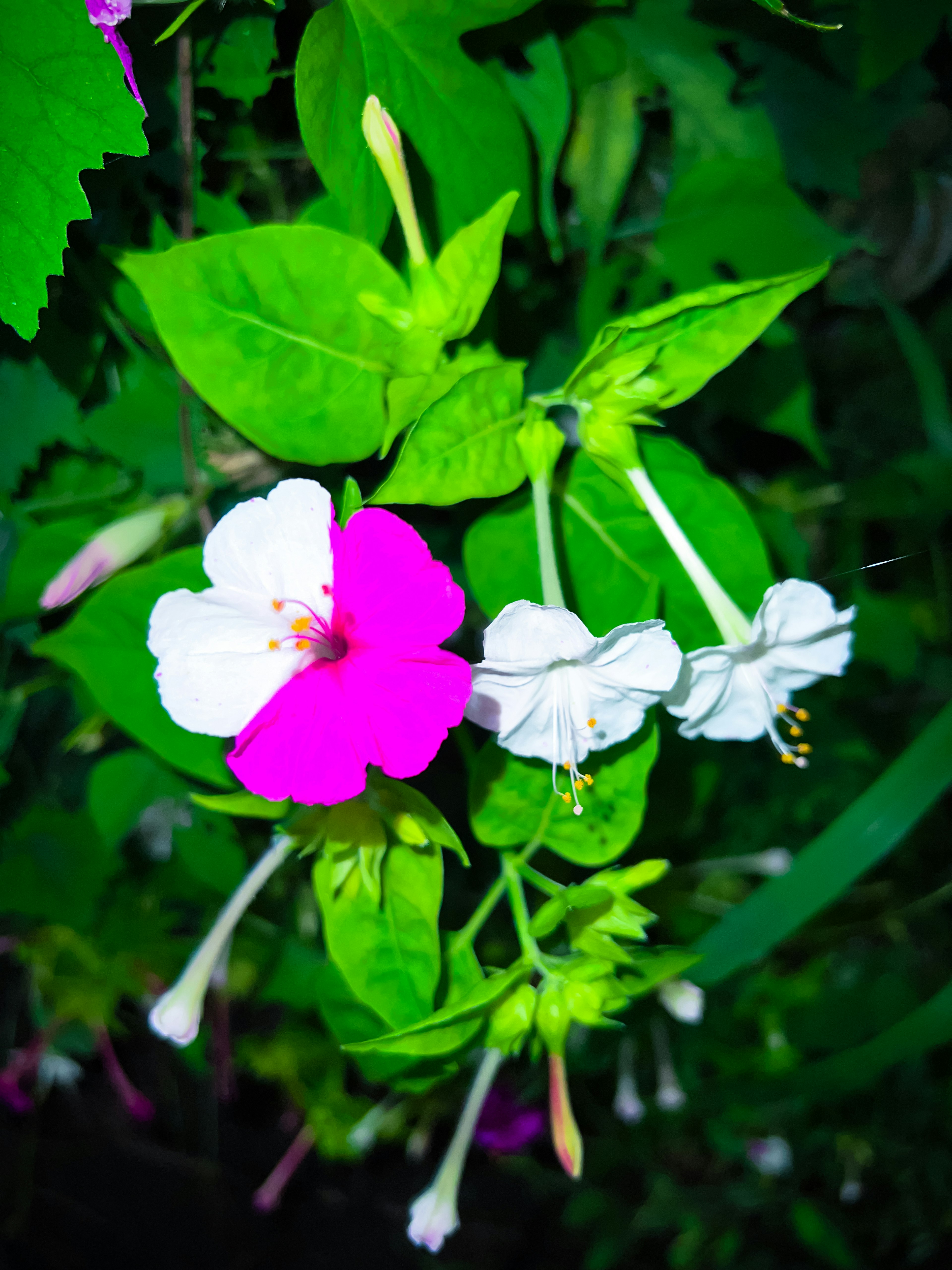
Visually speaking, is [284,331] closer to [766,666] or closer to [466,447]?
[466,447]

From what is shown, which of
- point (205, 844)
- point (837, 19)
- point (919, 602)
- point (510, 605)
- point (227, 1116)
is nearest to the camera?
point (510, 605)

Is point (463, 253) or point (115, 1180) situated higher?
point (463, 253)

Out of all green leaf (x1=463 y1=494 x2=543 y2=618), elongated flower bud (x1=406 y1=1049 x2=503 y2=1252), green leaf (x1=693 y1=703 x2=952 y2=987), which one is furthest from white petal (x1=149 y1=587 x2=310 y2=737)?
green leaf (x1=693 y1=703 x2=952 y2=987)

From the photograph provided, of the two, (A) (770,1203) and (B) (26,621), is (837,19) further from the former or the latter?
(A) (770,1203)

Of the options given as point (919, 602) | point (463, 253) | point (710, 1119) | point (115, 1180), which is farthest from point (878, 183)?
point (115, 1180)

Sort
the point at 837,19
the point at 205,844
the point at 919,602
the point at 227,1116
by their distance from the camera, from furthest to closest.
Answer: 1. the point at 227,1116
2. the point at 919,602
3. the point at 205,844
4. the point at 837,19

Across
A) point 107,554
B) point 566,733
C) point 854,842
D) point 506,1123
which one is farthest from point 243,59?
point 506,1123
